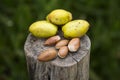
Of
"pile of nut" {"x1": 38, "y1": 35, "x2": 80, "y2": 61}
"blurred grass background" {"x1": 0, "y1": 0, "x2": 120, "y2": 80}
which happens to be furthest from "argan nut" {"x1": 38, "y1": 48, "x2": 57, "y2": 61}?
"blurred grass background" {"x1": 0, "y1": 0, "x2": 120, "y2": 80}

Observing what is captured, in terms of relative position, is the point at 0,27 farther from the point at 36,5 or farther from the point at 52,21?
the point at 52,21

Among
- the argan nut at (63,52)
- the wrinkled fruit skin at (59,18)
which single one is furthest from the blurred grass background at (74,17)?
the argan nut at (63,52)

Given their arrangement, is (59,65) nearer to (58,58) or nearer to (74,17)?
(58,58)

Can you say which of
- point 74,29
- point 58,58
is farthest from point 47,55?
point 74,29

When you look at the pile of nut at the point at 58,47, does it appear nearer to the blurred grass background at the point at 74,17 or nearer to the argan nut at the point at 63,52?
the argan nut at the point at 63,52

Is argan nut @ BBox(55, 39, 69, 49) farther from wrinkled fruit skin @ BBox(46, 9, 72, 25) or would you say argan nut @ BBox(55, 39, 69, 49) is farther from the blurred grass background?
the blurred grass background

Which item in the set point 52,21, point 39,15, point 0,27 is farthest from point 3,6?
point 52,21
